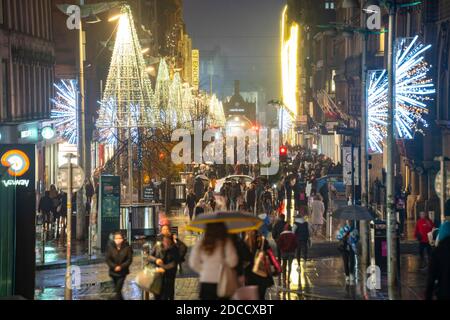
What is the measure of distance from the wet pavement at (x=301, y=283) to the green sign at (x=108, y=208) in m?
1.51

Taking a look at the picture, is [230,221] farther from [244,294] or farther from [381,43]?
[381,43]

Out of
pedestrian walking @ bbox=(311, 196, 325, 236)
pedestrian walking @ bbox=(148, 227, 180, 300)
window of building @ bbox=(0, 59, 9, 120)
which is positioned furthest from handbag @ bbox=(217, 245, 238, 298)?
window of building @ bbox=(0, 59, 9, 120)

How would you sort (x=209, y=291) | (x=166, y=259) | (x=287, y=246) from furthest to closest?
(x=287, y=246), (x=166, y=259), (x=209, y=291)

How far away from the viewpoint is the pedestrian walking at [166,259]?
61.2 ft

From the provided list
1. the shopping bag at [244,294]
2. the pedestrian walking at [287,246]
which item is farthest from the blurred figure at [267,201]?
the shopping bag at [244,294]

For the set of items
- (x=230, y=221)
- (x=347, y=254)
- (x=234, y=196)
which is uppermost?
(x=230, y=221)

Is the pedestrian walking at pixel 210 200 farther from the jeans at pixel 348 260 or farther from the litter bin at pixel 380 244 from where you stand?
the jeans at pixel 348 260

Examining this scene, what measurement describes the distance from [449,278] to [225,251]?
2950mm

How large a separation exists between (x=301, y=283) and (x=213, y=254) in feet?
39.0

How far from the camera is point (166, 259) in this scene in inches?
739

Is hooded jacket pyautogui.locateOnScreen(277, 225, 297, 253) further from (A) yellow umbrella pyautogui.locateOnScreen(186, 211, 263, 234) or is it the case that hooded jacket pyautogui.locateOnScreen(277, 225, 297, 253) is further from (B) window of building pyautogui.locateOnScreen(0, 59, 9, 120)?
(B) window of building pyautogui.locateOnScreen(0, 59, 9, 120)

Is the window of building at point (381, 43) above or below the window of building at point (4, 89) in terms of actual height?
above

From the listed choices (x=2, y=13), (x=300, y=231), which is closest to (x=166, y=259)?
(x=300, y=231)
